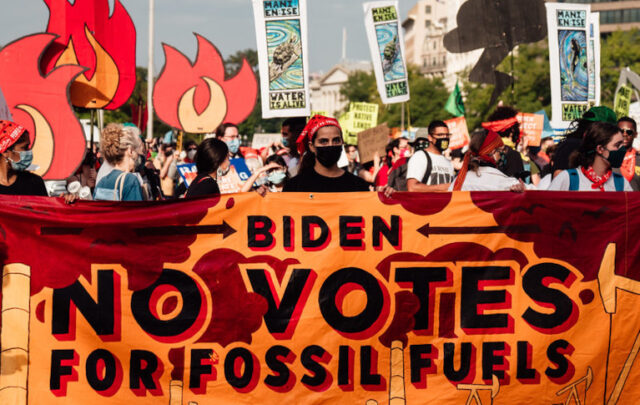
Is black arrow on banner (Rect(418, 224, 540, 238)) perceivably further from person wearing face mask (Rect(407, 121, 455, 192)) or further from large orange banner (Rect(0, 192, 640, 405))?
person wearing face mask (Rect(407, 121, 455, 192))

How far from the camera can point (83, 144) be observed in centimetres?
782

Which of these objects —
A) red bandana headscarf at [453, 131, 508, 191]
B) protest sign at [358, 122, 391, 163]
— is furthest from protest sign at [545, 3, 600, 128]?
red bandana headscarf at [453, 131, 508, 191]

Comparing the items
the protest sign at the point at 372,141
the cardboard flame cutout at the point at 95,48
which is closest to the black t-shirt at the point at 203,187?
the cardboard flame cutout at the point at 95,48

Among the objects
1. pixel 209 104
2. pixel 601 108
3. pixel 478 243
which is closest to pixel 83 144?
pixel 478 243

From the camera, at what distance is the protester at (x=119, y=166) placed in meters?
6.32

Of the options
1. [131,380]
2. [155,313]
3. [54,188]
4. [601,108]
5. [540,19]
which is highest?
[540,19]

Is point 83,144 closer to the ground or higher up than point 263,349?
higher up

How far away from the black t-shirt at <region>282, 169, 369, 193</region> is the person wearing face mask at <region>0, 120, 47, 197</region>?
5.68 feet

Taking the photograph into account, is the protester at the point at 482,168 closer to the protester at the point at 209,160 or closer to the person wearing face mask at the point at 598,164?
the person wearing face mask at the point at 598,164

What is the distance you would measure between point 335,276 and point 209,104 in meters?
7.89

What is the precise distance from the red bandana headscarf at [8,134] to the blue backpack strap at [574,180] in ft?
12.3

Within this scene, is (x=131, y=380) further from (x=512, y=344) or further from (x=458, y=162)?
(x=458, y=162)

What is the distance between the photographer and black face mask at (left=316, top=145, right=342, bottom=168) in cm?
595

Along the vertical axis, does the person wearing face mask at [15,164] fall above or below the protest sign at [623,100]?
below
